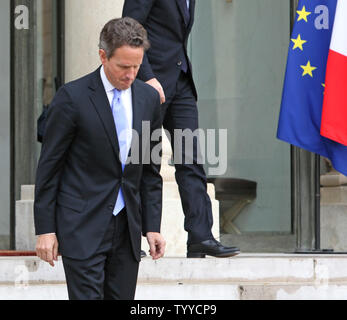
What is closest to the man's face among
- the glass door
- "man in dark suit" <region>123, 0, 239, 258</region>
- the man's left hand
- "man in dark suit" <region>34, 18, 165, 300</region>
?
"man in dark suit" <region>34, 18, 165, 300</region>

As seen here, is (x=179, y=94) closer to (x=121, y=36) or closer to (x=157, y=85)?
(x=157, y=85)

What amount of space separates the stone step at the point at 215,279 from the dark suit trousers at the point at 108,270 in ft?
6.44

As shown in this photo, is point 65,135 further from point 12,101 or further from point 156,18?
point 12,101

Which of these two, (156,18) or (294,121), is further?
(294,121)

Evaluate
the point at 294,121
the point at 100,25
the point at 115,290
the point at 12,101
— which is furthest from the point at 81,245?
the point at 12,101

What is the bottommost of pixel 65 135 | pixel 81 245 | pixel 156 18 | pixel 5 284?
pixel 5 284

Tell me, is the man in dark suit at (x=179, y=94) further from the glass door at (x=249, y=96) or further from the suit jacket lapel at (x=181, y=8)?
the glass door at (x=249, y=96)

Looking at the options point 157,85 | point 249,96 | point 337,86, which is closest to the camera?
point 157,85

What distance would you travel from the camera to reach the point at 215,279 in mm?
6074

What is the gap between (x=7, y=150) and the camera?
9.95 metres

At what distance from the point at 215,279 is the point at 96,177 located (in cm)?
248

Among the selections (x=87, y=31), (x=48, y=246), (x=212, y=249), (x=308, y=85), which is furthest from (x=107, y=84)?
(x=308, y=85)

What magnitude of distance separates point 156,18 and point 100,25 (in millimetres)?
1893

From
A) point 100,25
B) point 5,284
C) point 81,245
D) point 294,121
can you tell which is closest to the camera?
point 81,245
